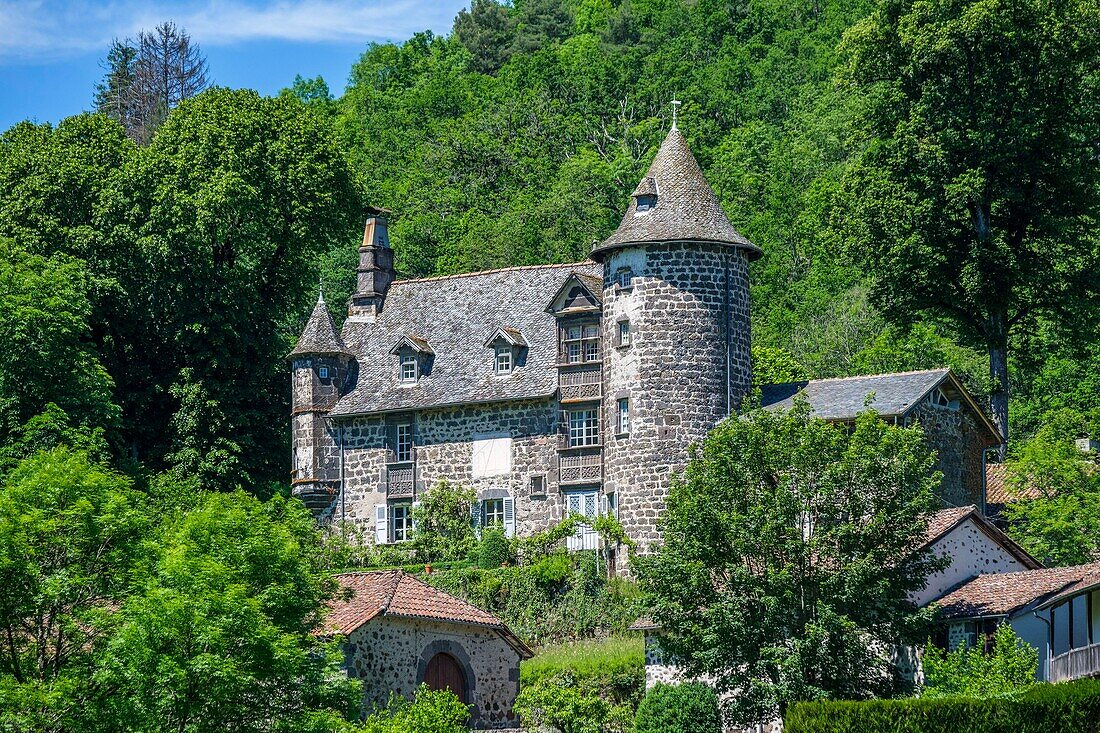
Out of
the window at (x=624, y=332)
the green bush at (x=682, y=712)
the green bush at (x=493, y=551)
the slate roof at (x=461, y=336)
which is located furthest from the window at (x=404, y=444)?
the green bush at (x=682, y=712)

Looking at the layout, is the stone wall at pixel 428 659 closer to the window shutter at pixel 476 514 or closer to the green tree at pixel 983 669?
the green tree at pixel 983 669

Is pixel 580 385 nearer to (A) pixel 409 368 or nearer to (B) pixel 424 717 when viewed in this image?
(A) pixel 409 368

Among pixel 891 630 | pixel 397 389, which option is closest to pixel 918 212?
pixel 397 389

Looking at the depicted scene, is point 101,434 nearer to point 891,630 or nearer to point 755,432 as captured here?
point 755,432

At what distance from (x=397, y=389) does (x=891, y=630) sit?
934 inches

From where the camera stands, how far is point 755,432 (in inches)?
1645

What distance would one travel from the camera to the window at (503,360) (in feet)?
191

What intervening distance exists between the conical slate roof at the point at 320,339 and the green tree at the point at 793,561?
20749 millimetres

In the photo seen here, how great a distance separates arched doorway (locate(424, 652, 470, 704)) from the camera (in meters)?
41.2

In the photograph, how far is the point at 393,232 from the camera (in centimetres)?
8744

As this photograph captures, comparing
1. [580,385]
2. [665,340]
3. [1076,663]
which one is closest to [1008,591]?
[1076,663]

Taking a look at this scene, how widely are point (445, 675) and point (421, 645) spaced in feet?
3.72

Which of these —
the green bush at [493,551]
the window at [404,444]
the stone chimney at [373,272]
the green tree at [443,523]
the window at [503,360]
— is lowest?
the green bush at [493,551]

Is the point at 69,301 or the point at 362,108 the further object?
the point at 362,108
